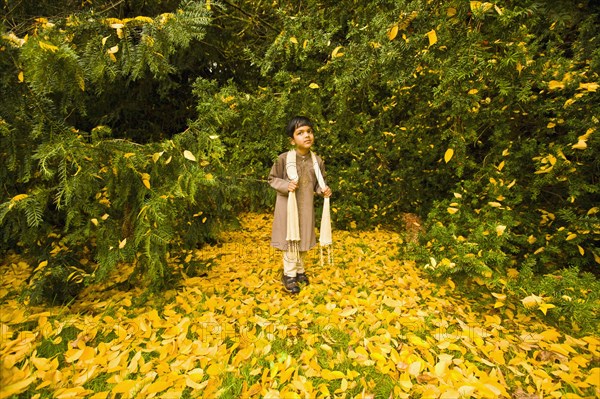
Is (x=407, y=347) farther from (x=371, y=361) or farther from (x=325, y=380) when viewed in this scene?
(x=325, y=380)

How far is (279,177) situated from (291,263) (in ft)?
3.31

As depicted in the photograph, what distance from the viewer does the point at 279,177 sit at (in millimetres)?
3143

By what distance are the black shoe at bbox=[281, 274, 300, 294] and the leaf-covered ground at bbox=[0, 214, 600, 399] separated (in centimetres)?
9

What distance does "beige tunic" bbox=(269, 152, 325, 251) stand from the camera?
123 inches

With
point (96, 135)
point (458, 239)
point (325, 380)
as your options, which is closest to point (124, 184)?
point (96, 135)

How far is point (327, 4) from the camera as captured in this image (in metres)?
3.96

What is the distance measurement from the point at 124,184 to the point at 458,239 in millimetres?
3217

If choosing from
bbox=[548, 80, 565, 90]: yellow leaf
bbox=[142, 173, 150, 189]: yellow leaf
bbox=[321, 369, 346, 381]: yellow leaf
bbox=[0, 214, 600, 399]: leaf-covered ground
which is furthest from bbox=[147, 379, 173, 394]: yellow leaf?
bbox=[548, 80, 565, 90]: yellow leaf

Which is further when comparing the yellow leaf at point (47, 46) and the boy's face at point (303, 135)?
the boy's face at point (303, 135)

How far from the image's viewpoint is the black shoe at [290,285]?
129 inches

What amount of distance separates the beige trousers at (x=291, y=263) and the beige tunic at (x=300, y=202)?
171 mm

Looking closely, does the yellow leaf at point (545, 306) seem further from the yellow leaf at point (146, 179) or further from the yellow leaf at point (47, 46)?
the yellow leaf at point (47, 46)

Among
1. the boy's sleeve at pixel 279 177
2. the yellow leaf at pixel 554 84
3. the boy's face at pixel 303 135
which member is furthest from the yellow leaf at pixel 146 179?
the yellow leaf at pixel 554 84

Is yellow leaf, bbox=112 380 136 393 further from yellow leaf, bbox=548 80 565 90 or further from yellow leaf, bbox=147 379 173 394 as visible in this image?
yellow leaf, bbox=548 80 565 90
